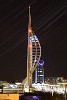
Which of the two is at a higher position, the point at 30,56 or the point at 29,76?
the point at 30,56

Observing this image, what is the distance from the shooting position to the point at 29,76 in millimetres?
40844

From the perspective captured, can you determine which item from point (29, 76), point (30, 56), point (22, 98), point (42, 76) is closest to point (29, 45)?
point (30, 56)

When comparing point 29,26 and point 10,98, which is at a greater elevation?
point 29,26

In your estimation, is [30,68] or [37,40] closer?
[30,68]

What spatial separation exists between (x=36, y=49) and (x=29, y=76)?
19.4 ft

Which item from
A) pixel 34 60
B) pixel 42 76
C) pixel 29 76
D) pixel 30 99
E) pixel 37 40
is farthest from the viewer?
pixel 42 76

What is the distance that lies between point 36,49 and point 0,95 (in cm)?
3543

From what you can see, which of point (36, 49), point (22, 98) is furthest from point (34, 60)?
point (22, 98)

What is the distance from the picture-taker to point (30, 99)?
1095 centimetres

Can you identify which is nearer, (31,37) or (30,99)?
(30,99)

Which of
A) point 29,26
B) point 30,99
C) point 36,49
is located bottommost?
point 30,99

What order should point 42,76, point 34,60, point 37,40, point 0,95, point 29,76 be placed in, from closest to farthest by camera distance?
point 0,95
point 29,76
point 34,60
point 37,40
point 42,76

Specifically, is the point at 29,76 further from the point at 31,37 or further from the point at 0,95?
the point at 0,95

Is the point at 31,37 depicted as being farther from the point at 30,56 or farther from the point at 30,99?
the point at 30,99
